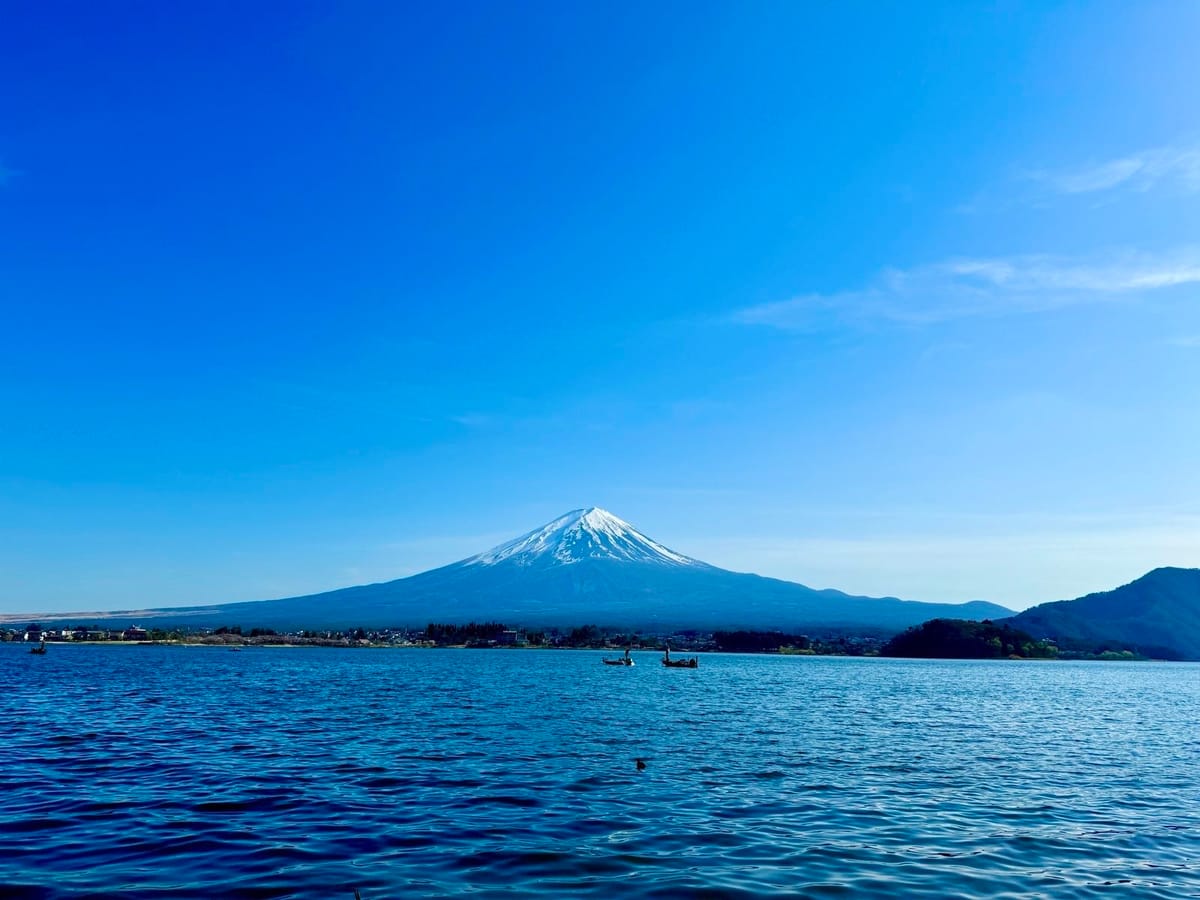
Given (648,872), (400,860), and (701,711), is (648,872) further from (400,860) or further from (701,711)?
(701,711)

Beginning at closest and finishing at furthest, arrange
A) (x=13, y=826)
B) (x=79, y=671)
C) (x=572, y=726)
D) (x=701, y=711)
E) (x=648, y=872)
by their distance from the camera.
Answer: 1. (x=648, y=872)
2. (x=13, y=826)
3. (x=572, y=726)
4. (x=701, y=711)
5. (x=79, y=671)

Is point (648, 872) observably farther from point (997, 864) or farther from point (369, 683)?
point (369, 683)

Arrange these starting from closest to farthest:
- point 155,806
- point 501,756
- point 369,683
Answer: point 155,806 < point 501,756 < point 369,683

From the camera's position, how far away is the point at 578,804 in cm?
2380

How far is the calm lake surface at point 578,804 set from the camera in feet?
56.0

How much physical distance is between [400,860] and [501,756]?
14994 millimetres

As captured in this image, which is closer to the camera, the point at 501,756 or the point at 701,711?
the point at 501,756

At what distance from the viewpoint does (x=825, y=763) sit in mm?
32594

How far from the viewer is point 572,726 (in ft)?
144

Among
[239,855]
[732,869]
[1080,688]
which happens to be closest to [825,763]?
[732,869]

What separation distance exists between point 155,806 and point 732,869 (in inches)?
608

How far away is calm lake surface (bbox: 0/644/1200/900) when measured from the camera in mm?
17062

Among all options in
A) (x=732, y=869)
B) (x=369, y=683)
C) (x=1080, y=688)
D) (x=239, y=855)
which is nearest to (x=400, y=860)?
(x=239, y=855)

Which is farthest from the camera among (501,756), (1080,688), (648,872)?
(1080,688)
